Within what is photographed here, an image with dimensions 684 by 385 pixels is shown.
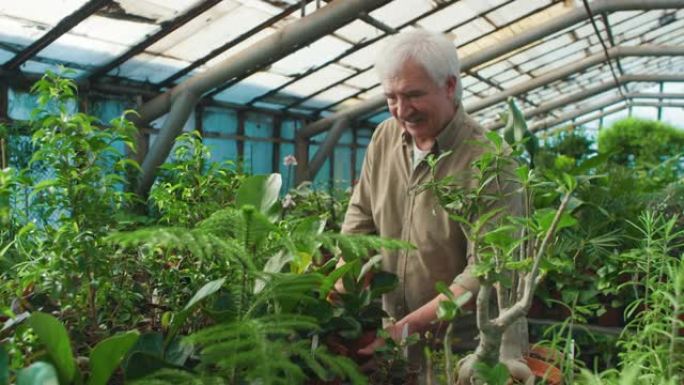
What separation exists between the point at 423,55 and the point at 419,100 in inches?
5.0

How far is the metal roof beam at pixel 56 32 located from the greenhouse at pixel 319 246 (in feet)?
0.06

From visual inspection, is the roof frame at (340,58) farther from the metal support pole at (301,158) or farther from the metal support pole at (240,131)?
the metal support pole at (301,158)

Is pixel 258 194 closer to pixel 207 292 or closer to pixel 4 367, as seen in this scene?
pixel 207 292

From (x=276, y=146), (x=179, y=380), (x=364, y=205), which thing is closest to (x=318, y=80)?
(x=276, y=146)

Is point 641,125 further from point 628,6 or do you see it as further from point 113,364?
point 113,364

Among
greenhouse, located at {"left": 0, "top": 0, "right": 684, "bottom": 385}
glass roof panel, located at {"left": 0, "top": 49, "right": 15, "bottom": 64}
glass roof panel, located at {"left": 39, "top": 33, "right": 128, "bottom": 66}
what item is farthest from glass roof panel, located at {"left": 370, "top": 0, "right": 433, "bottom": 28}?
glass roof panel, located at {"left": 0, "top": 49, "right": 15, "bottom": 64}

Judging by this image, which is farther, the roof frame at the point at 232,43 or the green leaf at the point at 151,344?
the roof frame at the point at 232,43

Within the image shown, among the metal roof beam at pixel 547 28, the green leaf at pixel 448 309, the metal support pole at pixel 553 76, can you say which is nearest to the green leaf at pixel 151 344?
the green leaf at pixel 448 309

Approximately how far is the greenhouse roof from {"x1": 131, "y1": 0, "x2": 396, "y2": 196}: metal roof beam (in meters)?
0.06

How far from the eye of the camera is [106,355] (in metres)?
0.68

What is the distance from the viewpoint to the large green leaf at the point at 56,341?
66 cm

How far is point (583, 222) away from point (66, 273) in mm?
2066

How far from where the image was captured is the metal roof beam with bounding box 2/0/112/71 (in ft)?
14.7

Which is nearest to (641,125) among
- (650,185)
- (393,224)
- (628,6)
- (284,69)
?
(628,6)
